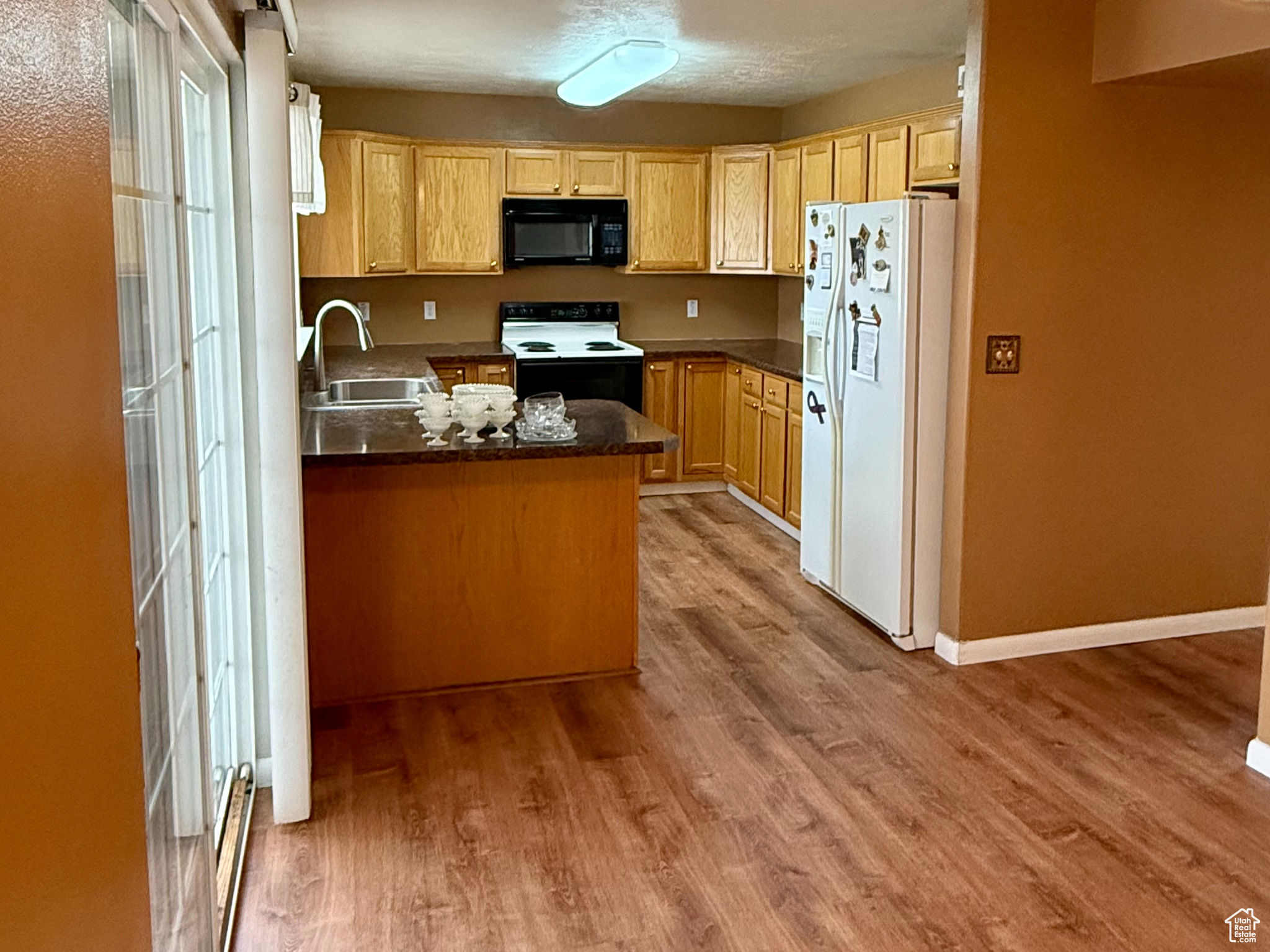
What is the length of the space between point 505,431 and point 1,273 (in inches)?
126

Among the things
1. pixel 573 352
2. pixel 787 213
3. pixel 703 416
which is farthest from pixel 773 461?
pixel 787 213

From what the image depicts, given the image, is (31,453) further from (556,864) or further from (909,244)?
(909,244)

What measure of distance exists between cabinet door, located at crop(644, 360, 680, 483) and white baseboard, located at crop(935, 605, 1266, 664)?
9.21ft

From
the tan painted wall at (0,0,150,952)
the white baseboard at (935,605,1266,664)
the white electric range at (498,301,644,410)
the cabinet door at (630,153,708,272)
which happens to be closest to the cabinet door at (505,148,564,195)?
the cabinet door at (630,153,708,272)

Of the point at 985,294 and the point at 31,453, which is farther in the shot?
the point at 985,294

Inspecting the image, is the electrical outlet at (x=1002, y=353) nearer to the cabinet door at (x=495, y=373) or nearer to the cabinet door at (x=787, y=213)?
the cabinet door at (x=787, y=213)

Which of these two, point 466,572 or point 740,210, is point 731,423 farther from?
point 466,572

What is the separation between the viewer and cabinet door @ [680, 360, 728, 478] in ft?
22.8

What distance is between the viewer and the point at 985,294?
13.6 ft

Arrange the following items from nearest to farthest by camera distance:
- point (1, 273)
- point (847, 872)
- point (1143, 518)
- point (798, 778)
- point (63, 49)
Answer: point (1, 273), point (63, 49), point (847, 872), point (798, 778), point (1143, 518)

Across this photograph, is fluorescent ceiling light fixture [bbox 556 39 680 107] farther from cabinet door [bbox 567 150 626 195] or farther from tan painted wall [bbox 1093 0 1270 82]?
tan painted wall [bbox 1093 0 1270 82]

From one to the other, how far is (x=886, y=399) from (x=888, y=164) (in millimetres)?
1581

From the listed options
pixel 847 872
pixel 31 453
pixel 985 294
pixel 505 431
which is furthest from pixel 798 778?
pixel 31 453

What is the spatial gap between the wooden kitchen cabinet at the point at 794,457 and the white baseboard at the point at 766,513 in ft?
0.17
